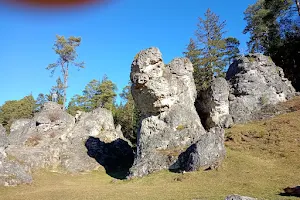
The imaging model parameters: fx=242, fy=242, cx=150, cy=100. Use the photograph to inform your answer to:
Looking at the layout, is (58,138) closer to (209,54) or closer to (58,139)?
(58,139)

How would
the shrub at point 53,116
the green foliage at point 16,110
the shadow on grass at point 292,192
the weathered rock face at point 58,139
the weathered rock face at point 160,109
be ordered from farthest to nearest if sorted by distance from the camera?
the green foliage at point 16,110 < the shrub at point 53,116 < the weathered rock face at point 58,139 < the weathered rock face at point 160,109 < the shadow on grass at point 292,192

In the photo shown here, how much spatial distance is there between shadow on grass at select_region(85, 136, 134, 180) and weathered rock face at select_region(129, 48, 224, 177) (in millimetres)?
7161

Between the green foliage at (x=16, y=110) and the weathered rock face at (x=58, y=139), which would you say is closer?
the weathered rock face at (x=58, y=139)

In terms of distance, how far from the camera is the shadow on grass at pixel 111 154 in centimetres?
2784

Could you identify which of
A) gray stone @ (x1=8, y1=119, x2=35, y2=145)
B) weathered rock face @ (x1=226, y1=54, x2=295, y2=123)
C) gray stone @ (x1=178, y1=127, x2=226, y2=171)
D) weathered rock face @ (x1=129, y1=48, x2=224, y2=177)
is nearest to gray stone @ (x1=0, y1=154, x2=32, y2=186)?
weathered rock face @ (x1=129, y1=48, x2=224, y2=177)

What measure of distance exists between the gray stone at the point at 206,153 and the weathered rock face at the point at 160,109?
3191 millimetres

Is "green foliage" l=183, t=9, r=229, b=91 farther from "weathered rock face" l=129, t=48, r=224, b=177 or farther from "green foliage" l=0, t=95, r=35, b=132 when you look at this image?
"green foliage" l=0, t=95, r=35, b=132

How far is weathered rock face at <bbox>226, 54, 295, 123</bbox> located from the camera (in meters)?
25.2

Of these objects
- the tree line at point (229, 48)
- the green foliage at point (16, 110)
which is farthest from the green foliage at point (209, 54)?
the green foliage at point (16, 110)

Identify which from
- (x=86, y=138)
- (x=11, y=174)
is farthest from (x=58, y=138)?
(x=11, y=174)

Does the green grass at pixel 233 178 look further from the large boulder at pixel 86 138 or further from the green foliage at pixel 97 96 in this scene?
the green foliage at pixel 97 96

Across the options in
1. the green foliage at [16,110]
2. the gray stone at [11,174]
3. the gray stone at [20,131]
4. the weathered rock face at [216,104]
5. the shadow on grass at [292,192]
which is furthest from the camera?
the green foliage at [16,110]

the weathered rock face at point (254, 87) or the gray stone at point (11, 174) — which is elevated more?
the weathered rock face at point (254, 87)

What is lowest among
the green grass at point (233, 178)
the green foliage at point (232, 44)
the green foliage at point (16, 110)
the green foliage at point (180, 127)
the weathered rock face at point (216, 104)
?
the green grass at point (233, 178)
